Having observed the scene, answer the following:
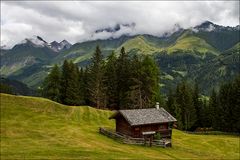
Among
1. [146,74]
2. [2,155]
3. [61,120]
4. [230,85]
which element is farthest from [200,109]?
[2,155]

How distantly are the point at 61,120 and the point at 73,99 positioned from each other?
29330 millimetres

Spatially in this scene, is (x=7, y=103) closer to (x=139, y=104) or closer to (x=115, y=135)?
(x=115, y=135)

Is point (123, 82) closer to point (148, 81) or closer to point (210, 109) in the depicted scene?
point (148, 81)

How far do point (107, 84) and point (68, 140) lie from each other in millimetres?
49671

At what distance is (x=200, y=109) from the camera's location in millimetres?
115000

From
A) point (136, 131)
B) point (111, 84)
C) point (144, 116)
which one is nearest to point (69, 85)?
point (111, 84)

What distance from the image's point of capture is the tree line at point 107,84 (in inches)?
3649

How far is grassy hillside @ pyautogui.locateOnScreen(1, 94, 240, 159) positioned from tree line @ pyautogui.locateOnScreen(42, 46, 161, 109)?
1476cm

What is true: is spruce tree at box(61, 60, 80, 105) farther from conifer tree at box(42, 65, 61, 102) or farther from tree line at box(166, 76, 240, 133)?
tree line at box(166, 76, 240, 133)

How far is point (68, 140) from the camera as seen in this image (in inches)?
2064

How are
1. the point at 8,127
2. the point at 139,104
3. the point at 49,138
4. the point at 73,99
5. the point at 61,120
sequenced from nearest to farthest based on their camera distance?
the point at 49,138 → the point at 8,127 → the point at 61,120 → the point at 139,104 → the point at 73,99

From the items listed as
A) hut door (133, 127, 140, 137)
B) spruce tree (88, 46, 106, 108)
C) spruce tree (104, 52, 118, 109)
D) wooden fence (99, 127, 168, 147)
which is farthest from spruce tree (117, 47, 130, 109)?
wooden fence (99, 127, 168, 147)

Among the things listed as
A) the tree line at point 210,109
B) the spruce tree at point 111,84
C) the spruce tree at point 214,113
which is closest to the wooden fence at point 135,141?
the spruce tree at point 111,84

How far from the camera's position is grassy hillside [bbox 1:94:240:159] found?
144 feet
